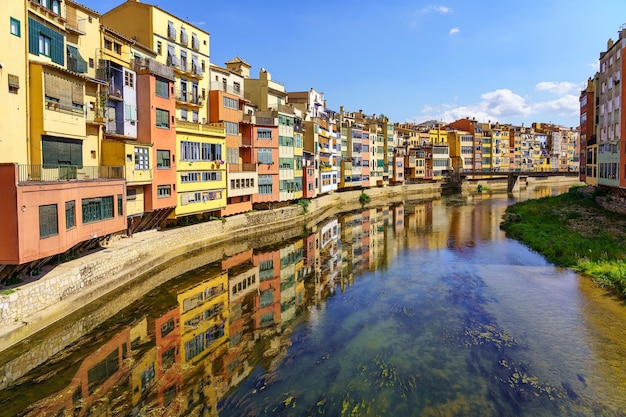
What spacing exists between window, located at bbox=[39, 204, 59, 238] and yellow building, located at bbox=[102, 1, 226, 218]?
14.3 metres

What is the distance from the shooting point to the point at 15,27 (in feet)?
67.2

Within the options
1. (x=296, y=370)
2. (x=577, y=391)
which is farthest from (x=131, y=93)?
(x=577, y=391)

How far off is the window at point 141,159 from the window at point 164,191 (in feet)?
7.52

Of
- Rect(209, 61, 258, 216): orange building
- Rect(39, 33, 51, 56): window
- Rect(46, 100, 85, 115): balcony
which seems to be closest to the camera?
Rect(39, 33, 51, 56): window

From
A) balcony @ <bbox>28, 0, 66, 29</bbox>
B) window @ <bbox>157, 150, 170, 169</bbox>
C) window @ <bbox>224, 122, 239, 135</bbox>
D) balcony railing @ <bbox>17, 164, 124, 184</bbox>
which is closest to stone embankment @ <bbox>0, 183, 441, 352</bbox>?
balcony railing @ <bbox>17, 164, 124, 184</bbox>

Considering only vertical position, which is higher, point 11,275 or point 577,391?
point 11,275

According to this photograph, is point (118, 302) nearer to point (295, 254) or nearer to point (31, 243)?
point (31, 243)

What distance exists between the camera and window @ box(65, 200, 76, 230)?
→ 70.1 feet

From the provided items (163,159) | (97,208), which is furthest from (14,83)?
(163,159)

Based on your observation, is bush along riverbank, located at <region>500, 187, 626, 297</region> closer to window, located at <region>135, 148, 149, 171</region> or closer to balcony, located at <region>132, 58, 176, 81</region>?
window, located at <region>135, 148, 149, 171</region>

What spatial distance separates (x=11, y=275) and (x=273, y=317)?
1174 cm

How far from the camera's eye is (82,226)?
75.5ft

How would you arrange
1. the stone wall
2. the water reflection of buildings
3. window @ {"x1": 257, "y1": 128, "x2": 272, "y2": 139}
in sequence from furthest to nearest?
window @ {"x1": 257, "y1": 128, "x2": 272, "y2": 139}, the stone wall, the water reflection of buildings

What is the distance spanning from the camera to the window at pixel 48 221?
19.4 meters
